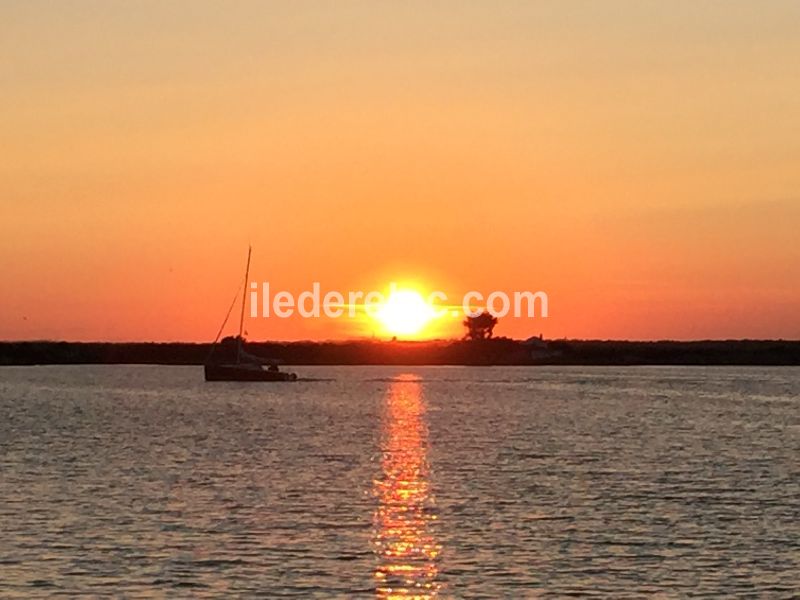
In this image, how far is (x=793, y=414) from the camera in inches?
4843

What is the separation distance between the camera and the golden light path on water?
1373 inches

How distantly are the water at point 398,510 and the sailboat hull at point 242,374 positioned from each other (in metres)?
86.9

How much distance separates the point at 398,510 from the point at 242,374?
14363 centimetres

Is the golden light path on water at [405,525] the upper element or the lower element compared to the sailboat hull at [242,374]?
lower

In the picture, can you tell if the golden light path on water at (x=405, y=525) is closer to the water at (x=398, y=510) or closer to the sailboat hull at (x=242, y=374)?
the water at (x=398, y=510)

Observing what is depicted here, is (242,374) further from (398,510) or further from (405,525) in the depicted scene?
(405,525)

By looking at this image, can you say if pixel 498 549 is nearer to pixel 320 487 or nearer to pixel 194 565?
pixel 194 565

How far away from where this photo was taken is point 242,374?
626 feet

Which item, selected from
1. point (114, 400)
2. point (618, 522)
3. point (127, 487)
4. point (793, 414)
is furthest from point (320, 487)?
point (114, 400)

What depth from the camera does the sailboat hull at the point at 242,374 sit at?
190 metres

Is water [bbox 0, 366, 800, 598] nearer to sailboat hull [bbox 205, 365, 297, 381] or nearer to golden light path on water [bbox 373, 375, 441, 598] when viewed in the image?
golden light path on water [bbox 373, 375, 441, 598]

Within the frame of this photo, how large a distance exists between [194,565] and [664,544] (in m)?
13.4

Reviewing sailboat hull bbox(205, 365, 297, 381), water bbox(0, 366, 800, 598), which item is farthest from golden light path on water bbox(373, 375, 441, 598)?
sailboat hull bbox(205, 365, 297, 381)

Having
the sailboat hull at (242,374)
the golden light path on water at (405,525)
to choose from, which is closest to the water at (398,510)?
the golden light path on water at (405,525)
